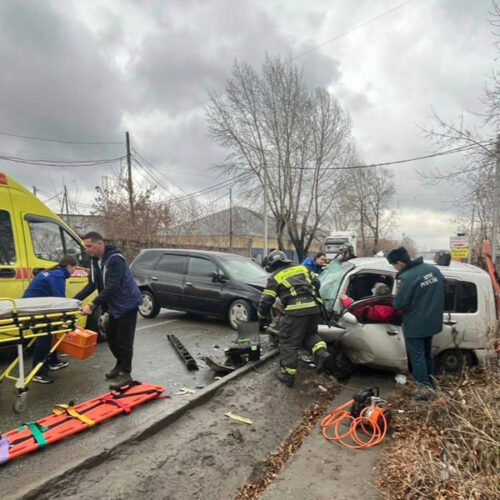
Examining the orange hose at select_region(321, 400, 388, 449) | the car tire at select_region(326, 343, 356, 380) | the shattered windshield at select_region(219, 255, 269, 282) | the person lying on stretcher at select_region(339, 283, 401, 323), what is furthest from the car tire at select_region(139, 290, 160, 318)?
the orange hose at select_region(321, 400, 388, 449)

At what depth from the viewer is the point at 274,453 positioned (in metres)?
3.11

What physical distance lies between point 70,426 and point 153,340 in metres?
3.45

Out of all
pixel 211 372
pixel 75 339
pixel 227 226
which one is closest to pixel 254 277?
pixel 211 372

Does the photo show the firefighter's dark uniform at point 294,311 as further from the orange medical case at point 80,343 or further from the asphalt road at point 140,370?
the orange medical case at point 80,343

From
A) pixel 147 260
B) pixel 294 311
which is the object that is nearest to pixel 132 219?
pixel 147 260

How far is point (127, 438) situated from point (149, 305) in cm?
575

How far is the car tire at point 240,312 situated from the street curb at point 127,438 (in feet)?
8.94

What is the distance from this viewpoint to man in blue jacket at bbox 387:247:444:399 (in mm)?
3932

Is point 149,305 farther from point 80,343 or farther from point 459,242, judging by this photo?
point 459,242

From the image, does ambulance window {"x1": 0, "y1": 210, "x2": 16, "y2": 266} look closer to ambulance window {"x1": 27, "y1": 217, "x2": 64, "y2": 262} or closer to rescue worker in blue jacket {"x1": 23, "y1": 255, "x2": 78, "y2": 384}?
ambulance window {"x1": 27, "y1": 217, "x2": 64, "y2": 262}

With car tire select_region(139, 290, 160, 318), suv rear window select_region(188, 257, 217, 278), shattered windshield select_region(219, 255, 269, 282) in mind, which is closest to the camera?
shattered windshield select_region(219, 255, 269, 282)

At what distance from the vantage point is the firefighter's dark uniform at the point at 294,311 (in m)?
4.41

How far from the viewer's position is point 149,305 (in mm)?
8516

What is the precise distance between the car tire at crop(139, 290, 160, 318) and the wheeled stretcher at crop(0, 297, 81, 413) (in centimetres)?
450
